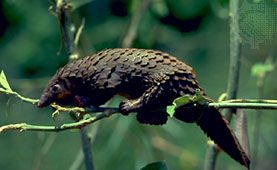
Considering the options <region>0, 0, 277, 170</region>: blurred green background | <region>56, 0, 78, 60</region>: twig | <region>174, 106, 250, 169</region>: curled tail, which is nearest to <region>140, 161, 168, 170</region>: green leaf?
<region>174, 106, 250, 169</region>: curled tail

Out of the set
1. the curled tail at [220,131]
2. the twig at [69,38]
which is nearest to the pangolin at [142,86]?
the curled tail at [220,131]

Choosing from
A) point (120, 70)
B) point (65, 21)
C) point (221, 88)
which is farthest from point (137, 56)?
point (221, 88)

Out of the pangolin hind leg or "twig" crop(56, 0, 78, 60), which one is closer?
the pangolin hind leg

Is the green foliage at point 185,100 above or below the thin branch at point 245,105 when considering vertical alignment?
below

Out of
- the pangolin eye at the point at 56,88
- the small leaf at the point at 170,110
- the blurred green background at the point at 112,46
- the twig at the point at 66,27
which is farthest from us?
the blurred green background at the point at 112,46

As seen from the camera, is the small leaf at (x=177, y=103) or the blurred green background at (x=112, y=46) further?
the blurred green background at (x=112, y=46)

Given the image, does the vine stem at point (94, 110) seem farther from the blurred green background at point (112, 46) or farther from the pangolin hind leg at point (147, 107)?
the blurred green background at point (112, 46)

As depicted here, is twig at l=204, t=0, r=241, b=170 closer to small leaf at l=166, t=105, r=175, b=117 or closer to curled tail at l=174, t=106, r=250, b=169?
curled tail at l=174, t=106, r=250, b=169

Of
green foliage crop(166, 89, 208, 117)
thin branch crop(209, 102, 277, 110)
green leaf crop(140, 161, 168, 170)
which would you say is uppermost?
thin branch crop(209, 102, 277, 110)
